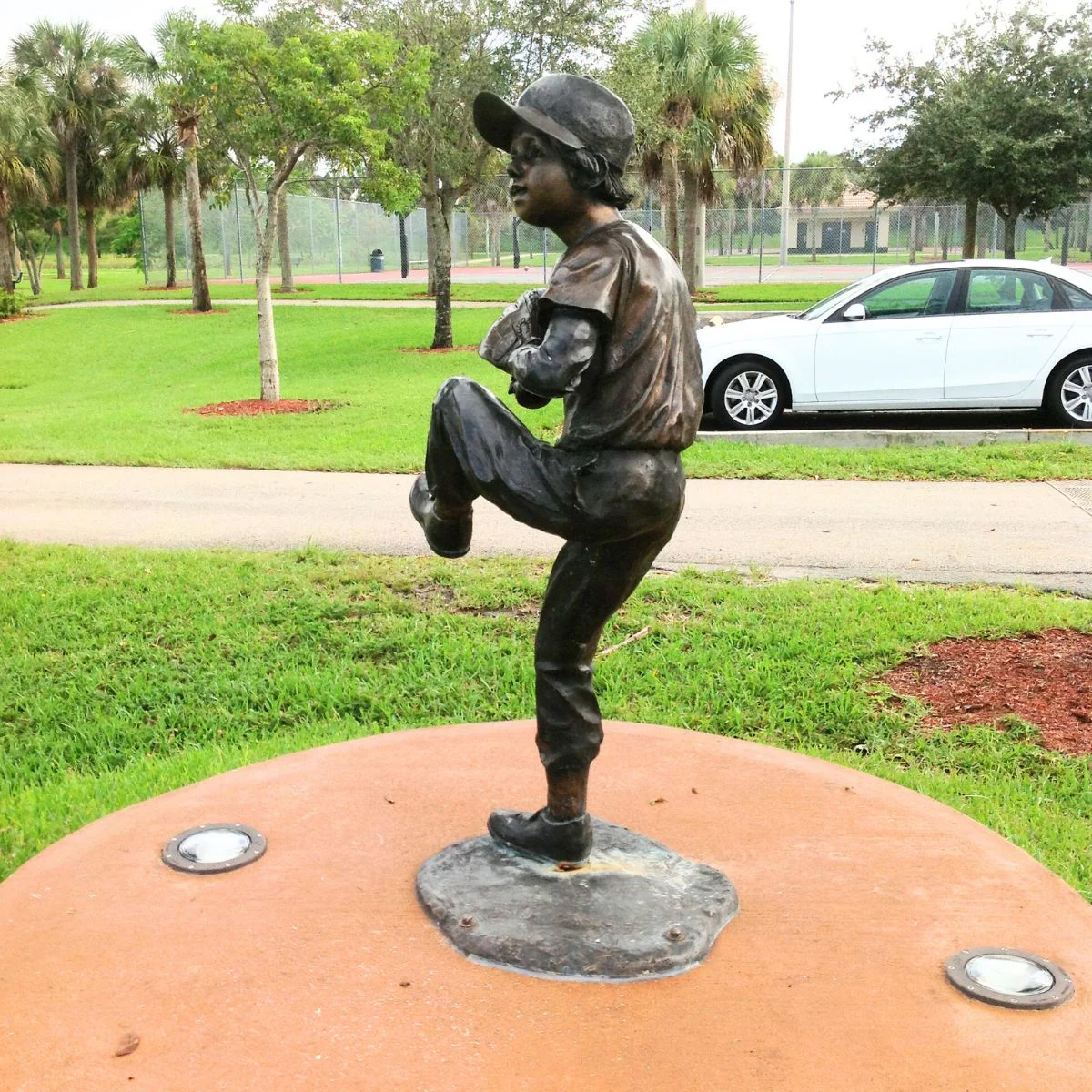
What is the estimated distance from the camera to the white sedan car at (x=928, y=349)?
420 inches

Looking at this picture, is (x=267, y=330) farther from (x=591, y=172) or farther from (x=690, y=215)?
(x=690, y=215)

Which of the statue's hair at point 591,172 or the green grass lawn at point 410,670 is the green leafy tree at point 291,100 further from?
the statue's hair at point 591,172

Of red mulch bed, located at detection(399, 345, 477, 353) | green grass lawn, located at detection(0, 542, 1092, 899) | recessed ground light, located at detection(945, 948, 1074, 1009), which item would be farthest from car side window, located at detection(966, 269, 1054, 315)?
recessed ground light, located at detection(945, 948, 1074, 1009)

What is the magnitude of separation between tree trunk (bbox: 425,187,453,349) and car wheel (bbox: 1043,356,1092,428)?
9.80 meters

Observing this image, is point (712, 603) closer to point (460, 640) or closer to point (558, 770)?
point (460, 640)

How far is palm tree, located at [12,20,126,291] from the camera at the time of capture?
116 feet

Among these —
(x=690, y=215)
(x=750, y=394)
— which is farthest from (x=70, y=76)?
(x=750, y=394)

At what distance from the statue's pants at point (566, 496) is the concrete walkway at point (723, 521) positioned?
4086 mm

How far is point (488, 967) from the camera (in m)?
2.55

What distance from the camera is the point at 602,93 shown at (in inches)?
95.5

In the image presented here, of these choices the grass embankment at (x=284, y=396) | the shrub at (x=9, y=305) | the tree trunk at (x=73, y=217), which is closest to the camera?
the grass embankment at (x=284, y=396)

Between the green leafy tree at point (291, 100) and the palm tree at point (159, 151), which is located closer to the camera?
the green leafy tree at point (291, 100)

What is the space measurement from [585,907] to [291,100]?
11.7m

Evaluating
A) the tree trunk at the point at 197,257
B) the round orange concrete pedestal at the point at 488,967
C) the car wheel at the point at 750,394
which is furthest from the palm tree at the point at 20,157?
the round orange concrete pedestal at the point at 488,967
